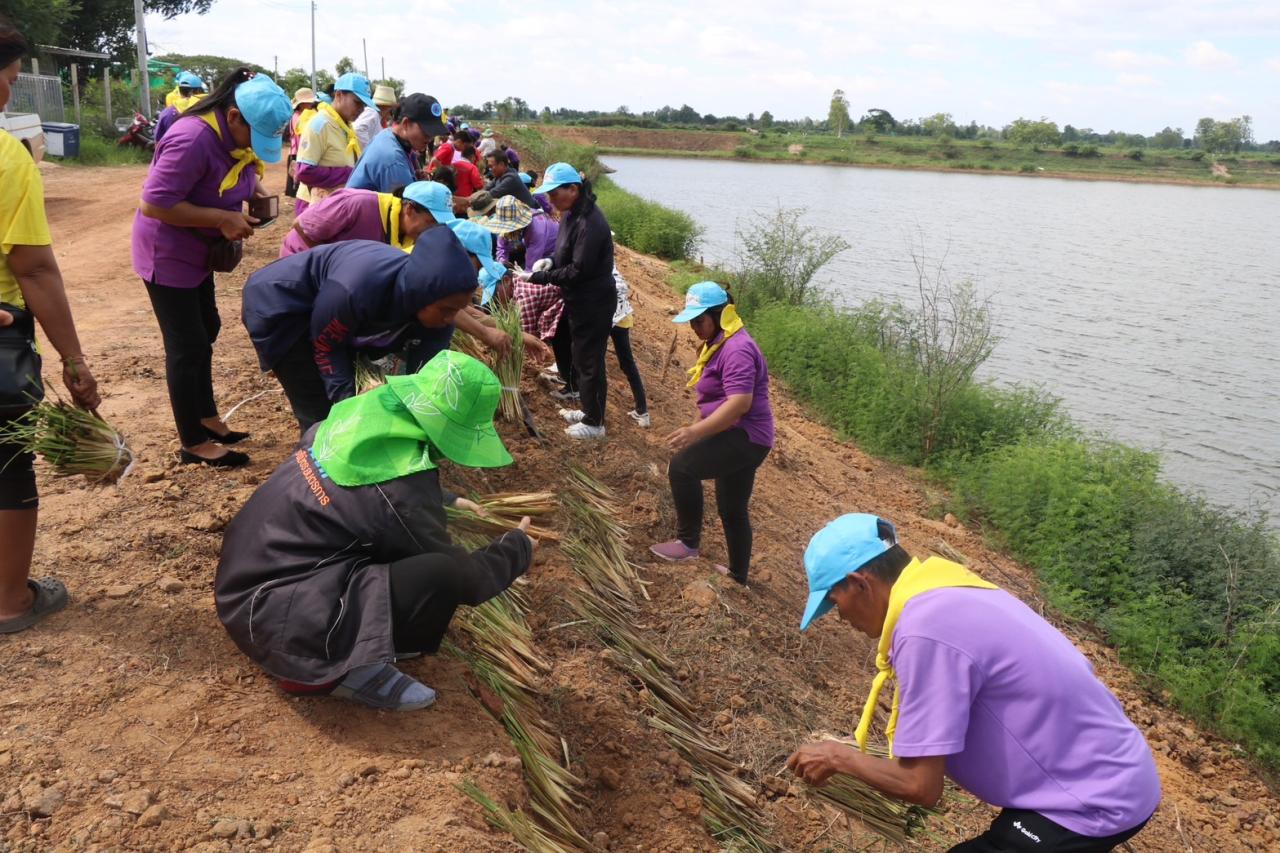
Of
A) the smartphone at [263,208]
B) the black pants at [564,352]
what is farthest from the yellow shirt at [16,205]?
the black pants at [564,352]

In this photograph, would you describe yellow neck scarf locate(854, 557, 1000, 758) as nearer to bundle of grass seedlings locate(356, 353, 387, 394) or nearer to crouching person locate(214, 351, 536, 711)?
crouching person locate(214, 351, 536, 711)

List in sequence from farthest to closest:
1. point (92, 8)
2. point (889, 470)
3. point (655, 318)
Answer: point (92, 8), point (655, 318), point (889, 470)

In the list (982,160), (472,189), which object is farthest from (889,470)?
(982,160)

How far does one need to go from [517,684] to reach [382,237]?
2.01 m

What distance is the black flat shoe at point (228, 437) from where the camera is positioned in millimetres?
4203

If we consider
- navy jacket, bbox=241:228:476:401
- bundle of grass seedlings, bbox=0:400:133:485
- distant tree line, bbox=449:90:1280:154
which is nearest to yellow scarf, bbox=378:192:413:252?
navy jacket, bbox=241:228:476:401

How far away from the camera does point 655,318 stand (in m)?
12.6

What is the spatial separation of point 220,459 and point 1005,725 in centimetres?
329

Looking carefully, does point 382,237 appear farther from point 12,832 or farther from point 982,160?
point 982,160

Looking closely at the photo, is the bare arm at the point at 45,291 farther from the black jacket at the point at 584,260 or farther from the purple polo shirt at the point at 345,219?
the black jacket at the point at 584,260

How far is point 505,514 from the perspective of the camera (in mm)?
4250

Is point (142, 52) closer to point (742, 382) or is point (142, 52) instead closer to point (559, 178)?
point (559, 178)

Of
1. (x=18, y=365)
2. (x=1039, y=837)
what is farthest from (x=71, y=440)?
(x=1039, y=837)

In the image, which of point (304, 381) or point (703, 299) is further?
point (703, 299)
